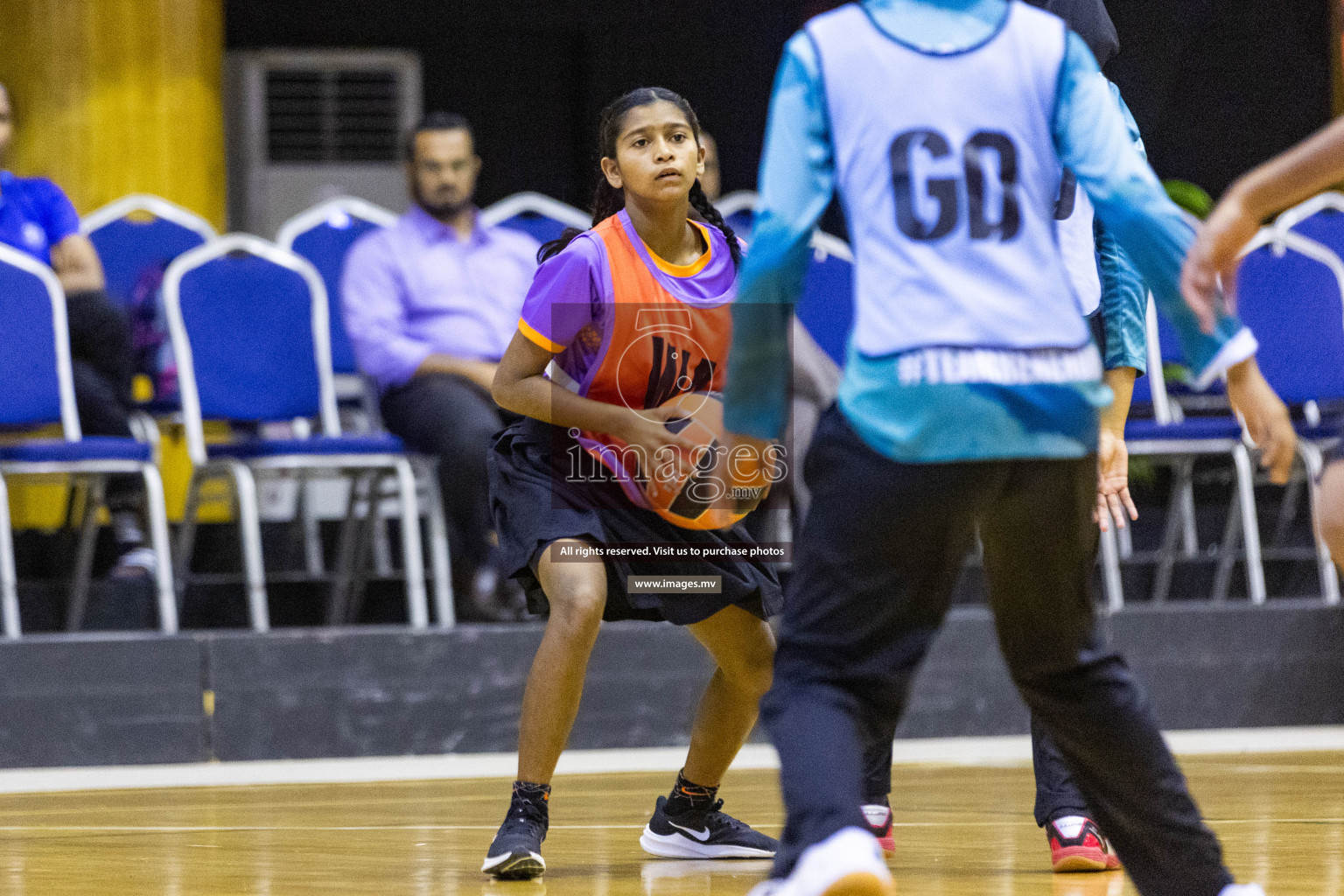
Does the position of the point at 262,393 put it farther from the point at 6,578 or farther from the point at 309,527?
the point at 6,578

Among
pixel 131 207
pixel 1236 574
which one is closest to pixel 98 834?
pixel 131 207

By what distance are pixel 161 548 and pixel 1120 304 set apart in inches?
111

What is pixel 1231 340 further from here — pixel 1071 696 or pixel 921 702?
pixel 921 702

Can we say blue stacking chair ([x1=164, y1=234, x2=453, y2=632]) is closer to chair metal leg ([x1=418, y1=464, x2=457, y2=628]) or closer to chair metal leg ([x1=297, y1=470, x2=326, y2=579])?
chair metal leg ([x1=418, y1=464, x2=457, y2=628])

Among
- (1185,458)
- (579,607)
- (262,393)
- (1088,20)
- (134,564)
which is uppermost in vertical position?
(1088,20)

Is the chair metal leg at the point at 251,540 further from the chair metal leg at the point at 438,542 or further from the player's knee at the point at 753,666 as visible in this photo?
the player's knee at the point at 753,666

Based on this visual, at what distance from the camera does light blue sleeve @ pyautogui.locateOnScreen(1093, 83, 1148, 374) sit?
2873 millimetres

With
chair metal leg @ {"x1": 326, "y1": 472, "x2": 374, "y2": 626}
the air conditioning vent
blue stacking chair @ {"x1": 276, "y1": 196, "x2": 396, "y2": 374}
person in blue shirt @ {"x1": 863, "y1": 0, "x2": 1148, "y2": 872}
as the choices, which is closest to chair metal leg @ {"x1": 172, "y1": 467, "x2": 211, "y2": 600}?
chair metal leg @ {"x1": 326, "y1": 472, "x2": 374, "y2": 626}

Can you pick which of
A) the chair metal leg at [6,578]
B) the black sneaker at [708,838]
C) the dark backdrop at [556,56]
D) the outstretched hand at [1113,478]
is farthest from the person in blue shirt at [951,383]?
the dark backdrop at [556,56]

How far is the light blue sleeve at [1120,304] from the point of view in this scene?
9.43ft

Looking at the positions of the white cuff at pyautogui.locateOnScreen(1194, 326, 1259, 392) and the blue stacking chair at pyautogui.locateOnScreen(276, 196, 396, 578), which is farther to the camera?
the blue stacking chair at pyautogui.locateOnScreen(276, 196, 396, 578)

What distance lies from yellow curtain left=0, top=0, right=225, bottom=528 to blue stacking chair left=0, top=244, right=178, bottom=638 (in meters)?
2.03

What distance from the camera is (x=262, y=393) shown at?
5141 mm

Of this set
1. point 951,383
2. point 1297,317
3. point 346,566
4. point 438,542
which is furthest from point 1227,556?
point 951,383
